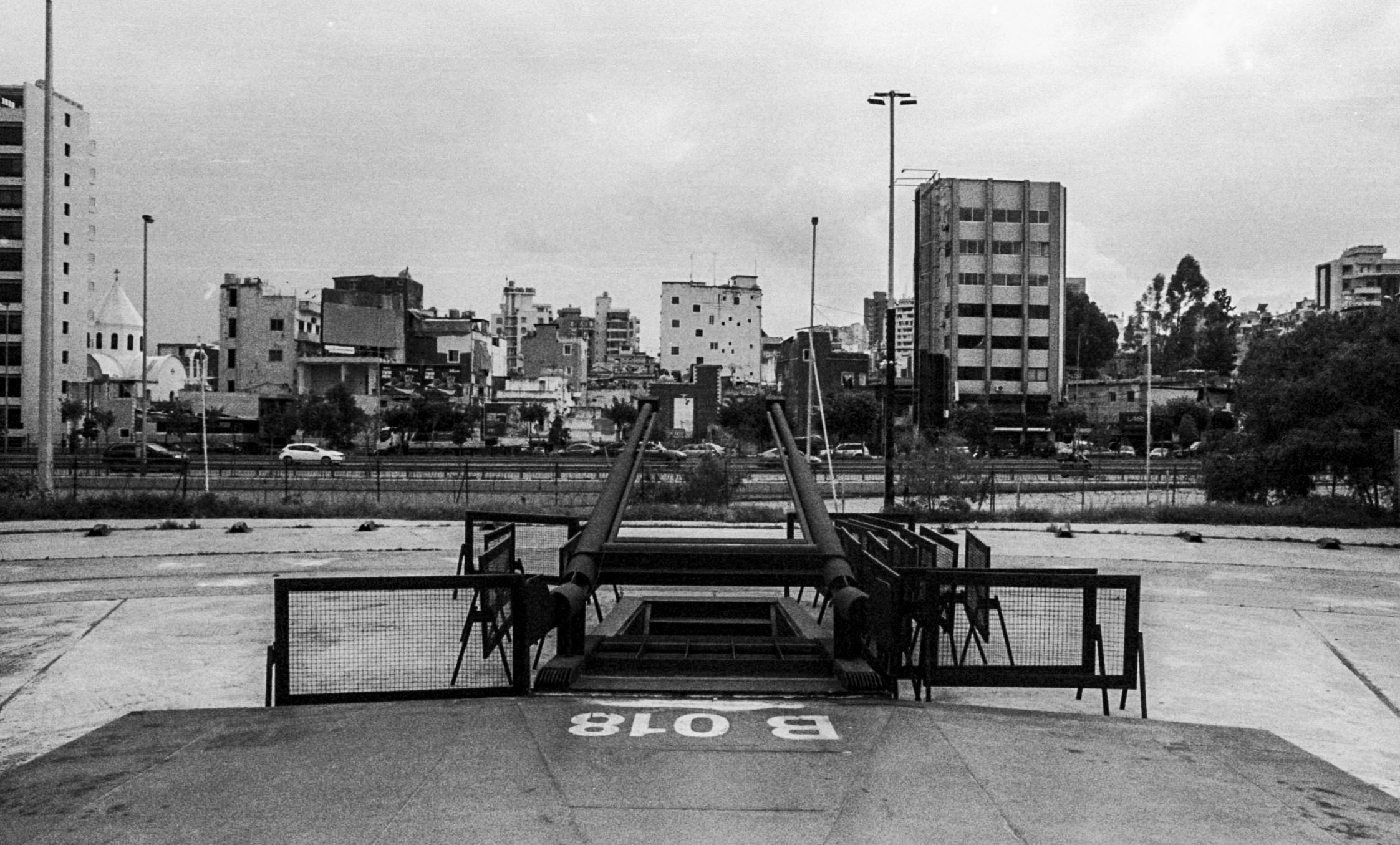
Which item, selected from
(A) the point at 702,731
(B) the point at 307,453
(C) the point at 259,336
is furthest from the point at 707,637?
(C) the point at 259,336

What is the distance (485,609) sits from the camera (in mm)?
9102

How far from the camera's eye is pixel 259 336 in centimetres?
10131

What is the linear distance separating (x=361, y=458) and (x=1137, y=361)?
101 meters

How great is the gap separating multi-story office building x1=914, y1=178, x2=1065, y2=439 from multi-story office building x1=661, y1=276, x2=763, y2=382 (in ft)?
138

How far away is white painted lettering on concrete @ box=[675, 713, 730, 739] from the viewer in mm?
7004

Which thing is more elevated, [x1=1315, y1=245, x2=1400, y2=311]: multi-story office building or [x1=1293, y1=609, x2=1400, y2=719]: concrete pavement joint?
[x1=1315, y1=245, x2=1400, y2=311]: multi-story office building

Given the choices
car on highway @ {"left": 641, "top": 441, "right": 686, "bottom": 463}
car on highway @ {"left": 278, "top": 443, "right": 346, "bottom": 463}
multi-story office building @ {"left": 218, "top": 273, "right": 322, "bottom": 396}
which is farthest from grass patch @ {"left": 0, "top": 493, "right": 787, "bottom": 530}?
multi-story office building @ {"left": 218, "top": 273, "right": 322, "bottom": 396}

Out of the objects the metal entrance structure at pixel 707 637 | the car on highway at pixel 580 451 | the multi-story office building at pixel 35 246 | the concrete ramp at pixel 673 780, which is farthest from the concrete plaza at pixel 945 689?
the multi-story office building at pixel 35 246

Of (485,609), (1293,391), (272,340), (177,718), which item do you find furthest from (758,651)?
(272,340)

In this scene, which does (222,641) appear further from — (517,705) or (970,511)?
(970,511)

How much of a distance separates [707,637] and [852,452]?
218ft

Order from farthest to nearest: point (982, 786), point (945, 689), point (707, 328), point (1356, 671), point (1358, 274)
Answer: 1. point (1358, 274)
2. point (707, 328)
3. point (1356, 671)
4. point (945, 689)
5. point (982, 786)

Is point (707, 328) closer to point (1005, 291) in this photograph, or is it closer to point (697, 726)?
point (1005, 291)

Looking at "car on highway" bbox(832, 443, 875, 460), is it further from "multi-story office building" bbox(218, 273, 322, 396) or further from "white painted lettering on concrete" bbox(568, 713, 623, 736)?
"white painted lettering on concrete" bbox(568, 713, 623, 736)
